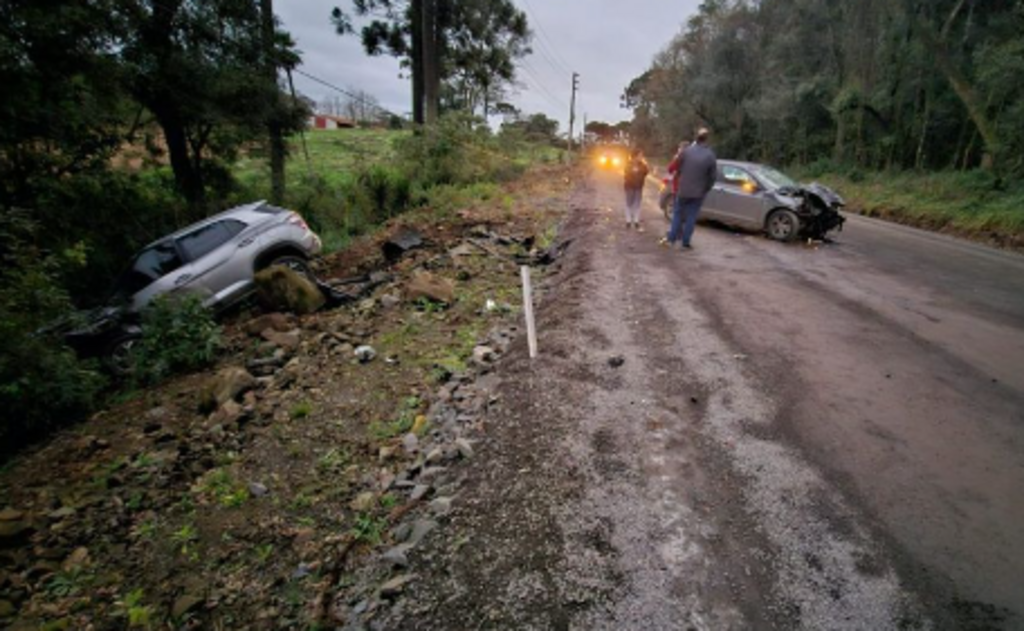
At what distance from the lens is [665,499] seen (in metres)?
2.94

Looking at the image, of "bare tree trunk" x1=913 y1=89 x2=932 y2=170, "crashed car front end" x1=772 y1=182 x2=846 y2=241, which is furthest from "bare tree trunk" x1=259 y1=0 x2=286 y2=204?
"bare tree trunk" x1=913 y1=89 x2=932 y2=170

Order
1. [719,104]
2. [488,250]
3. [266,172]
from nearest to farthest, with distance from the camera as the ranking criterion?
1. [488,250]
2. [266,172]
3. [719,104]

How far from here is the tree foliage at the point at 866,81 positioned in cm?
1794

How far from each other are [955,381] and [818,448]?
2.10 metres

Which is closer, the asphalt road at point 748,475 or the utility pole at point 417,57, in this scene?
the asphalt road at point 748,475

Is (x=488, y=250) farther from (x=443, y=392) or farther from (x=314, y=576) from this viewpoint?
(x=314, y=576)

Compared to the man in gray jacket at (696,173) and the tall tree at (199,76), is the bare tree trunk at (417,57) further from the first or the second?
the man in gray jacket at (696,173)

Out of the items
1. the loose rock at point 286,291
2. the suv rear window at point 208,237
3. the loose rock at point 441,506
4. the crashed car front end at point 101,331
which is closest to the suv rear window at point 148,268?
the suv rear window at point 208,237

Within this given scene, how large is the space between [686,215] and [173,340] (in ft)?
28.9

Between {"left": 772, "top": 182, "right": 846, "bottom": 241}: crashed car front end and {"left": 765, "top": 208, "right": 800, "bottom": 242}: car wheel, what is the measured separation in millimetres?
118

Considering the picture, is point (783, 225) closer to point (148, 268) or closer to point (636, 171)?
point (636, 171)

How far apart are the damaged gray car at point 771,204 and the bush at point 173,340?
1065 centimetres

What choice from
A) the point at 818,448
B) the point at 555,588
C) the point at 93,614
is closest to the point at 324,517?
the point at 93,614

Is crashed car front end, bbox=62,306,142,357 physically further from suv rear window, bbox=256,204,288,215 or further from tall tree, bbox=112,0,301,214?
tall tree, bbox=112,0,301,214
